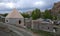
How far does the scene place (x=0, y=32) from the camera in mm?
4891

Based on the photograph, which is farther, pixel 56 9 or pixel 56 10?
pixel 56 9

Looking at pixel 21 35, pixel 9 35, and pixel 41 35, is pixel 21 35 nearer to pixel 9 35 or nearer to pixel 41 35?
pixel 9 35

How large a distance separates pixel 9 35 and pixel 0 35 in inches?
9.7

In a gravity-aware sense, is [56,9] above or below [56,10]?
above

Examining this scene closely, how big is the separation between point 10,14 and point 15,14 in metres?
0.60

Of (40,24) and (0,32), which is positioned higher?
(0,32)

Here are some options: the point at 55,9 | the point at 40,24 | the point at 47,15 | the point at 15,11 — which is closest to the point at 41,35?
the point at 15,11

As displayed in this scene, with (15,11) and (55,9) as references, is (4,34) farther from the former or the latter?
(55,9)

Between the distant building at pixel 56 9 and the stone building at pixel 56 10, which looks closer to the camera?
the stone building at pixel 56 10

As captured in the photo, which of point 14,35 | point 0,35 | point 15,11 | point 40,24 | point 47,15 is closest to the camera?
point 0,35

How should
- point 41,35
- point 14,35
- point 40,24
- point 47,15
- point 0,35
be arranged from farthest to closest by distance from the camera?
point 47,15 → point 40,24 → point 41,35 → point 14,35 → point 0,35

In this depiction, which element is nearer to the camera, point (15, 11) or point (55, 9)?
point (15, 11)

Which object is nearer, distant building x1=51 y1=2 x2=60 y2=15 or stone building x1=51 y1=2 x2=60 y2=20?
stone building x1=51 y1=2 x2=60 y2=20

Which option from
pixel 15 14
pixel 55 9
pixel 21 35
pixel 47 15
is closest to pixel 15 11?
pixel 15 14
